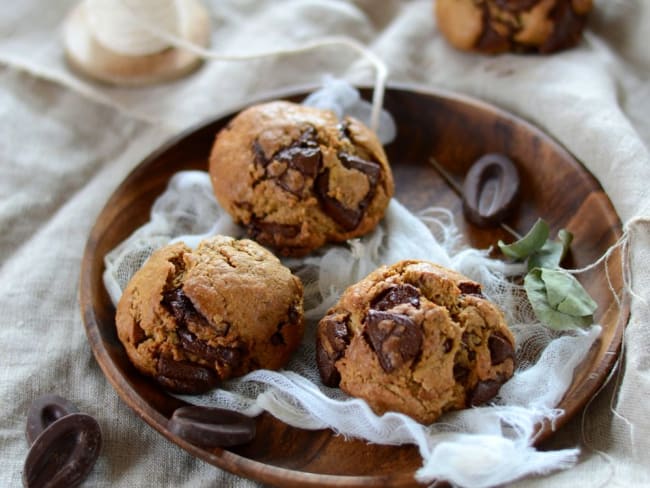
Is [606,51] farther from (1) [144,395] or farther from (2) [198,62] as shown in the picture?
(1) [144,395]

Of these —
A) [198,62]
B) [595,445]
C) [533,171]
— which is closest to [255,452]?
[595,445]

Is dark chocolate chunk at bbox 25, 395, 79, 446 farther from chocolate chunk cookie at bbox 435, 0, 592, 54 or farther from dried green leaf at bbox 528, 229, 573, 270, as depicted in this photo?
chocolate chunk cookie at bbox 435, 0, 592, 54

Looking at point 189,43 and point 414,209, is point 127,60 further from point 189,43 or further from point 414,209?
point 414,209

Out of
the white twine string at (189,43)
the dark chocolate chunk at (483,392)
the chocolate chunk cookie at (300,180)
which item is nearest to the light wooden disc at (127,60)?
the white twine string at (189,43)

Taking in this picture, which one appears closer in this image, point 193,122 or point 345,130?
point 345,130

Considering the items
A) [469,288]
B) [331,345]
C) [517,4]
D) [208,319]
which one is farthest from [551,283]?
[517,4]

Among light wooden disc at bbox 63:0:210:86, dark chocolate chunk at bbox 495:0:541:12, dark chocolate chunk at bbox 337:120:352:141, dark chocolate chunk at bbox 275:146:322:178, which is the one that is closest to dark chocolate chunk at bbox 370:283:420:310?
dark chocolate chunk at bbox 275:146:322:178

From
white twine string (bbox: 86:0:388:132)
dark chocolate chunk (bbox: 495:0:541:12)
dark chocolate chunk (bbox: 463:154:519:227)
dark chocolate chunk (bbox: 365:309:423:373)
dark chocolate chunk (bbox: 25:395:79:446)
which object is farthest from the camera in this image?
white twine string (bbox: 86:0:388:132)
